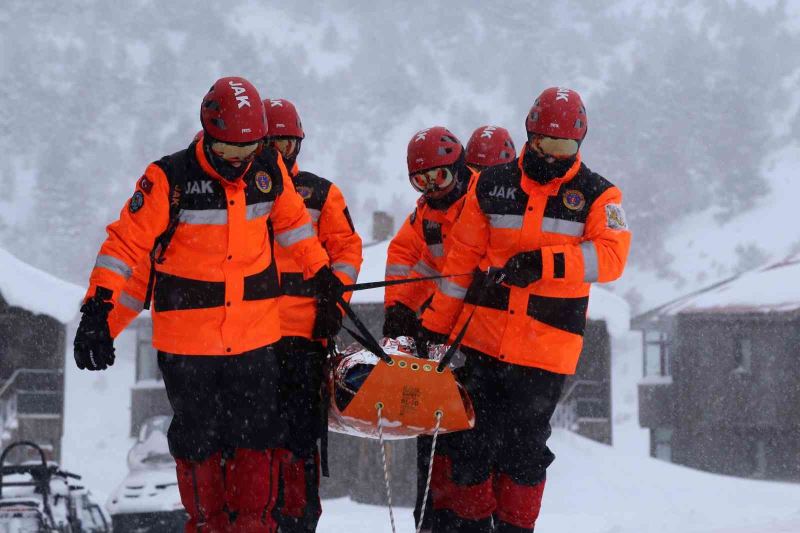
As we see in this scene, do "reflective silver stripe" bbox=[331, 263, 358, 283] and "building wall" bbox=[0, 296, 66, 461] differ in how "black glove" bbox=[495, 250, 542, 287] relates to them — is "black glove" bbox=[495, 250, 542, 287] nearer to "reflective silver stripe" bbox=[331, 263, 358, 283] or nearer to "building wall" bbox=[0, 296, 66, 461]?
"reflective silver stripe" bbox=[331, 263, 358, 283]

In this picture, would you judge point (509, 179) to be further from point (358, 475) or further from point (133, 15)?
point (133, 15)

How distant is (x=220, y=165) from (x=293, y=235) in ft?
1.90

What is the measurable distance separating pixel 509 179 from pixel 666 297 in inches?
4531

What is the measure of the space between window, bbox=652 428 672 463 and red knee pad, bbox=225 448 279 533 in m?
34.9

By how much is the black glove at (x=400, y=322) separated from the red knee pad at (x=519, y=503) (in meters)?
1.17

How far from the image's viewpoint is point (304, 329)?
18.4 feet

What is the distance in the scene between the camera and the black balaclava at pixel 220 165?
15.0ft

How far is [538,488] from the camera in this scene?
4871 mm

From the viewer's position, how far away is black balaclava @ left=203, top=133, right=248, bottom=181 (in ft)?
15.0

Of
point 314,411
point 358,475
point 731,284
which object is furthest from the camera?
point 731,284

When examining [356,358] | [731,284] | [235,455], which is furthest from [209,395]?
[731,284]

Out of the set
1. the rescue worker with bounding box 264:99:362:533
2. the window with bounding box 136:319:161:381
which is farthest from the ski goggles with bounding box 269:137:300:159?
the window with bounding box 136:319:161:381

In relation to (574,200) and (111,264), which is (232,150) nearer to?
(111,264)

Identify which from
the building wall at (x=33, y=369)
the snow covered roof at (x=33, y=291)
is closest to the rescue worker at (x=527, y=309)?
the snow covered roof at (x=33, y=291)
